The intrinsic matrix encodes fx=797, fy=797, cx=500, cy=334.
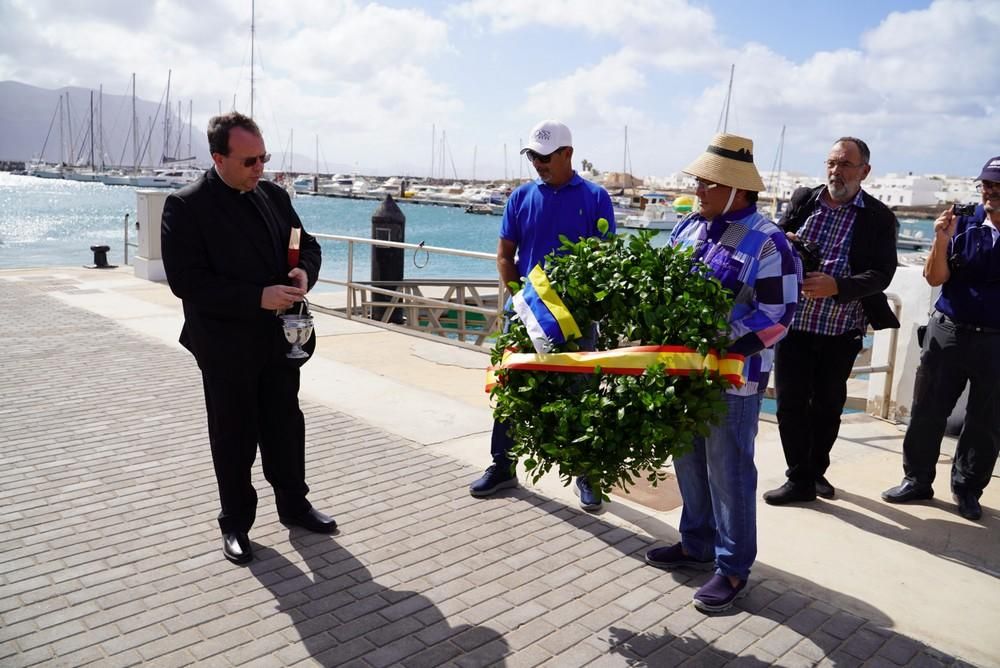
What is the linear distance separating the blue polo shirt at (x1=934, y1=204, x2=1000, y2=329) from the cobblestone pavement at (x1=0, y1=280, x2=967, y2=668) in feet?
6.63

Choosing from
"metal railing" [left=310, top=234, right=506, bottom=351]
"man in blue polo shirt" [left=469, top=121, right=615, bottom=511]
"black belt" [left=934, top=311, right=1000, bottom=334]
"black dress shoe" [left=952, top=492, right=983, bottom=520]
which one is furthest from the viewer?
"metal railing" [left=310, top=234, right=506, bottom=351]

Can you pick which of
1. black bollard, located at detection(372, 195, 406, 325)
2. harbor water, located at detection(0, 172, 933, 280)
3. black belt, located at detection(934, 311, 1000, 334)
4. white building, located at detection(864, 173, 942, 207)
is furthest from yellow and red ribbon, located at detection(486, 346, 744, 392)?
white building, located at detection(864, 173, 942, 207)

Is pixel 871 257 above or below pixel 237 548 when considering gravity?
above

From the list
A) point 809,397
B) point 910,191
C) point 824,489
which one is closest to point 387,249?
point 809,397

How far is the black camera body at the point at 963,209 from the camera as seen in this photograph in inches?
178

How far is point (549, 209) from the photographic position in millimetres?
4512

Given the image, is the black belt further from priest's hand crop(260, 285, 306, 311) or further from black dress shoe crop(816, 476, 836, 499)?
priest's hand crop(260, 285, 306, 311)

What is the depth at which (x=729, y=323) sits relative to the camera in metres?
3.33

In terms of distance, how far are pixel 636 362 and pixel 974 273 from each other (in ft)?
8.72

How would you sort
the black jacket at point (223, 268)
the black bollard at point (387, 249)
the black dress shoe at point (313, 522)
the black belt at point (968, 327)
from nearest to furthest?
the black jacket at point (223, 268), the black dress shoe at point (313, 522), the black belt at point (968, 327), the black bollard at point (387, 249)

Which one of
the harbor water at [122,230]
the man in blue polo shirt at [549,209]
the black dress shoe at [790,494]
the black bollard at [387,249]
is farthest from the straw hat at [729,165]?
the black bollard at [387,249]

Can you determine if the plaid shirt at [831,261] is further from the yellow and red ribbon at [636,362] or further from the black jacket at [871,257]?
the yellow and red ribbon at [636,362]

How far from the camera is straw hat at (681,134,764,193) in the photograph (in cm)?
342

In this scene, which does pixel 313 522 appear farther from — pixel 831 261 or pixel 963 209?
pixel 963 209
